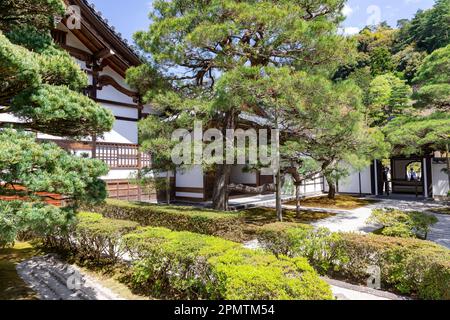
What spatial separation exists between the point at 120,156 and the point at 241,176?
858 cm

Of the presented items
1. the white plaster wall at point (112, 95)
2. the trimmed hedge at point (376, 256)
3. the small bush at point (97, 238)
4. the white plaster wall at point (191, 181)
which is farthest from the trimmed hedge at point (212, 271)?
the white plaster wall at point (191, 181)

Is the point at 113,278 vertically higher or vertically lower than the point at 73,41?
lower

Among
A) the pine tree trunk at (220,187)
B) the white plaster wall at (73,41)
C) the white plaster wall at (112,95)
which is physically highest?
the white plaster wall at (73,41)

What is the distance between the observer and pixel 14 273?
509 centimetres

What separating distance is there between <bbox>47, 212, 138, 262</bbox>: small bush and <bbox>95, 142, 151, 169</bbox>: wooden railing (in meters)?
4.49

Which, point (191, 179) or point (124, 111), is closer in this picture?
point (124, 111)

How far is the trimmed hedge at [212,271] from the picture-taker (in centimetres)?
311

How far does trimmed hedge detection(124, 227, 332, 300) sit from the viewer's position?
3111 mm

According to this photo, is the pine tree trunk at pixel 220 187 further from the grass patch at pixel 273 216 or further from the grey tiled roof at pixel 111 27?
the grey tiled roof at pixel 111 27

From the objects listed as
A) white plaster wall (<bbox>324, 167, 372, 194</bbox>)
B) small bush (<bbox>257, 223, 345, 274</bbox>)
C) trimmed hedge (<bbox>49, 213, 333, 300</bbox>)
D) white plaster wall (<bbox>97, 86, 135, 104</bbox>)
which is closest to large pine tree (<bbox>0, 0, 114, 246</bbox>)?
trimmed hedge (<bbox>49, 213, 333, 300</bbox>)

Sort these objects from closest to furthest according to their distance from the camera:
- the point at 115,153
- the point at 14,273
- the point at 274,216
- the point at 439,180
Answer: the point at 14,273 → the point at 274,216 → the point at 115,153 → the point at 439,180

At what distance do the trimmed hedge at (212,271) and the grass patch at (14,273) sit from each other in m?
1.59

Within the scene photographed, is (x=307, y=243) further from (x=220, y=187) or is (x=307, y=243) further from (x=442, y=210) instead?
(x=442, y=210)

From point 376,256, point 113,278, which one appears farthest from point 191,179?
point 376,256
